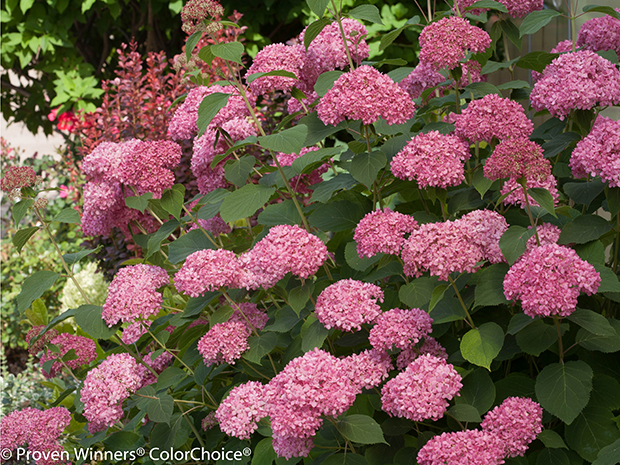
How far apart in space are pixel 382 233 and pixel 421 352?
31 cm

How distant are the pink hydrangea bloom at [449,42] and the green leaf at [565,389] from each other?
2.81ft

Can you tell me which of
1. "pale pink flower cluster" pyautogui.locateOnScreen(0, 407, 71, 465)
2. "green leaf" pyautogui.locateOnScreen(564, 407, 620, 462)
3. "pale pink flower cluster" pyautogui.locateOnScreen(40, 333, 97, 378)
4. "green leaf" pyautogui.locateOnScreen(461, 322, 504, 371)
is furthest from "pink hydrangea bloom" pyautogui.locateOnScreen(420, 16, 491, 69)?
"pale pink flower cluster" pyautogui.locateOnScreen(0, 407, 71, 465)

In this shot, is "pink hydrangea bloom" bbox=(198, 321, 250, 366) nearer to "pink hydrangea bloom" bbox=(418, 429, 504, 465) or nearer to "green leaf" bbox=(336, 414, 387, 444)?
"green leaf" bbox=(336, 414, 387, 444)

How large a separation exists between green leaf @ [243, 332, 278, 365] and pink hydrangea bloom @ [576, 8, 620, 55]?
1348 millimetres

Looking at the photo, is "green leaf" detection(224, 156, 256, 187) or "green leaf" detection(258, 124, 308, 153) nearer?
"green leaf" detection(258, 124, 308, 153)

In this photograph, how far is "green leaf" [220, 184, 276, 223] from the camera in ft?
5.45

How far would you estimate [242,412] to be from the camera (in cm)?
145

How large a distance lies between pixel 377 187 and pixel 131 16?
7190mm

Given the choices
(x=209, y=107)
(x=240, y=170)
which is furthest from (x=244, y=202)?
(x=209, y=107)

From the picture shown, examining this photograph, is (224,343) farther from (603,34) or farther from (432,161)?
(603,34)

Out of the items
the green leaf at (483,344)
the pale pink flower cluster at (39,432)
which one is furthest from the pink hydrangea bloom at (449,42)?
the pale pink flower cluster at (39,432)

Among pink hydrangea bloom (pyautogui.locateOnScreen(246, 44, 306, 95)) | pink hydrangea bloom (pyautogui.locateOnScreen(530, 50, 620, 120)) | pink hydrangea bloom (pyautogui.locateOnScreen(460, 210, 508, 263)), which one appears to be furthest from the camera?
pink hydrangea bloom (pyautogui.locateOnScreen(246, 44, 306, 95))

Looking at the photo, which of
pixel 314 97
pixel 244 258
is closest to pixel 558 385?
pixel 244 258

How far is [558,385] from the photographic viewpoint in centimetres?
133
